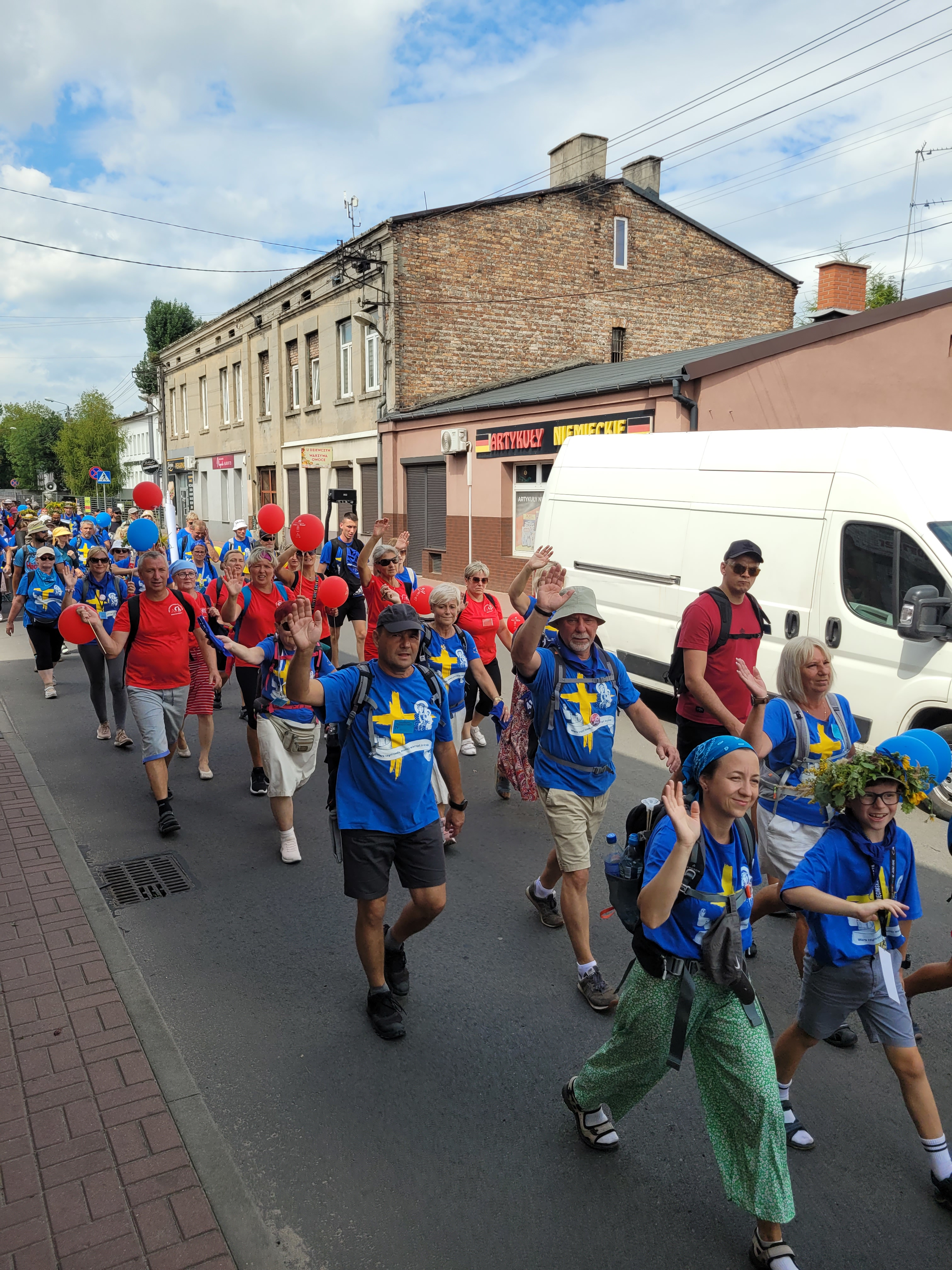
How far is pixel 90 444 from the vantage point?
58344 millimetres

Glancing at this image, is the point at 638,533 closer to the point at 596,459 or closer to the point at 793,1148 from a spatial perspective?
the point at 596,459

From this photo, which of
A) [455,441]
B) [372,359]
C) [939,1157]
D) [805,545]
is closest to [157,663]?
[805,545]

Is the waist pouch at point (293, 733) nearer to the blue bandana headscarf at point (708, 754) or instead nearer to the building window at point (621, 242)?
the blue bandana headscarf at point (708, 754)

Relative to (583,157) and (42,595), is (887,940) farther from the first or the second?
(583,157)

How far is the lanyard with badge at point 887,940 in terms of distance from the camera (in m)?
3.03

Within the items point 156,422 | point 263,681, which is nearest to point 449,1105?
point 263,681

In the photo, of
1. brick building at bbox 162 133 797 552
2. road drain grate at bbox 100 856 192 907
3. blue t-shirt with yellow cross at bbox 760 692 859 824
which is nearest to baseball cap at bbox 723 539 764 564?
blue t-shirt with yellow cross at bbox 760 692 859 824

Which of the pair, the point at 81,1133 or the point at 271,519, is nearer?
the point at 81,1133

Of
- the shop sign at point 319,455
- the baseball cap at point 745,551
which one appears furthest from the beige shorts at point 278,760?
the shop sign at point 319,455

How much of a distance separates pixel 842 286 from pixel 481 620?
1543cm

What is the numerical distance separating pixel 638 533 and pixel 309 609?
20.3ft

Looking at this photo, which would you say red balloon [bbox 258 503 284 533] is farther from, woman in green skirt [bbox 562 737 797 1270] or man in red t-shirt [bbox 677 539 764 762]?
woman in green skirt [bbox 562 737 797 1270]

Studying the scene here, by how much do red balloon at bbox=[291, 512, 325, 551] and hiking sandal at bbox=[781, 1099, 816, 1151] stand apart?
5.30 metres

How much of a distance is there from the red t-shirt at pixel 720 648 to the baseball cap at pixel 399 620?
1.96 m
